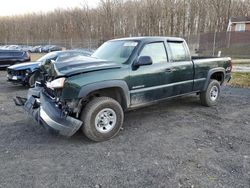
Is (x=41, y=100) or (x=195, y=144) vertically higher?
(x=41, y=100)

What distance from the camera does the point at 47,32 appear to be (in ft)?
186

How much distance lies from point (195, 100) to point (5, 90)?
6947 mm

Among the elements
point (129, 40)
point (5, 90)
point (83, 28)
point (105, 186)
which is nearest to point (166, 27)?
point (83, 28)

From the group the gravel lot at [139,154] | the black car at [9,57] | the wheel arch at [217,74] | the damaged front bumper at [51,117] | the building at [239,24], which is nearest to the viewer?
the gravel lot at [139,154]

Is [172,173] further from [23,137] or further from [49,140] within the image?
[23,137]

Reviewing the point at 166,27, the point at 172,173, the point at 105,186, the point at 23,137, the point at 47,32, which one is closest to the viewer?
the point at 105,186

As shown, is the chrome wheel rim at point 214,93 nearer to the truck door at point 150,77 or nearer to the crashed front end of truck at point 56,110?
the truck door at point 150,77

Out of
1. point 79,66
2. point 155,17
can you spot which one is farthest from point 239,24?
point 79,66

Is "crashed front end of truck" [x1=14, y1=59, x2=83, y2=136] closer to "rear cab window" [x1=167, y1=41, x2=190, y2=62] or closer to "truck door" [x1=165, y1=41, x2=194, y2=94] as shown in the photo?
"truck door" [x1=165, y1=41, x2=194, y2=94]

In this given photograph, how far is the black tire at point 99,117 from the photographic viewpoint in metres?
4.28

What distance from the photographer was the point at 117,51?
5.32 metres

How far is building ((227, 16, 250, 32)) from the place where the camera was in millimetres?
38331

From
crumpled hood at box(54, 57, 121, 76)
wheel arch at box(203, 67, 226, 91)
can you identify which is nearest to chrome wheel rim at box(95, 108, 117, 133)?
crumpled hood at box(54, 57, 121, 76)

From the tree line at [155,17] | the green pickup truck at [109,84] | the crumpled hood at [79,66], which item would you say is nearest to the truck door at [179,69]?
the green pickup truck at [109,84]
